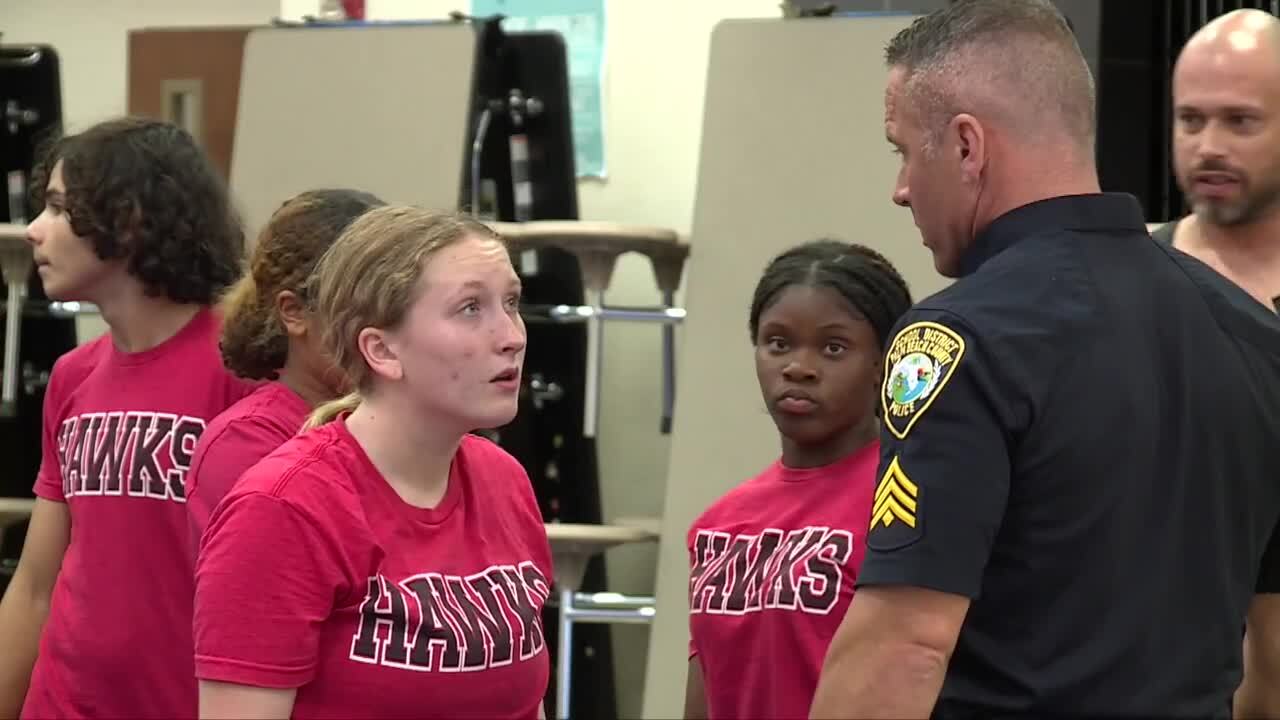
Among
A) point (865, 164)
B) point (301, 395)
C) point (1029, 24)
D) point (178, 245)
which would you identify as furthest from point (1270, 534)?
point (865, 164)

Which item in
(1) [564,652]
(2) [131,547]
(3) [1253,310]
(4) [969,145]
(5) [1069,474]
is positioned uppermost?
(4) [969,145]

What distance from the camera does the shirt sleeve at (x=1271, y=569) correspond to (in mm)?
1787

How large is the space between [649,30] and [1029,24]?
10.6 feet

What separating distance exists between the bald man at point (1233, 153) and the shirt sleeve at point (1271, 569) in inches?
36.2

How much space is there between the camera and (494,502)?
1951 millimetres

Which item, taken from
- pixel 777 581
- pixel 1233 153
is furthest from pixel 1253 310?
pixel 1233 153

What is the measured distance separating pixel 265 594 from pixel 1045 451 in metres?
0.76

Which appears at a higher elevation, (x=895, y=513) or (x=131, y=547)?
(x=895, y=513)

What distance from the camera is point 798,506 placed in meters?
2.24

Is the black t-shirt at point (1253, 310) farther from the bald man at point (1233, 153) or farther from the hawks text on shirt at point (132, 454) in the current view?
the hawks text on shirt at point (132, 454)

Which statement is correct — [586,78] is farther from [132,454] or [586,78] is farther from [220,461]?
[220,461]

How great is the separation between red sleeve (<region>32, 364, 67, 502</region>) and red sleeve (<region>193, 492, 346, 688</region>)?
0.94 meters

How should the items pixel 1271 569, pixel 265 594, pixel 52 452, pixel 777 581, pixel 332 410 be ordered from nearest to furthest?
pixel 265 594 → pixel 1271 569 → pixel 332 410 → pixel 777 581 → pixel 52 452

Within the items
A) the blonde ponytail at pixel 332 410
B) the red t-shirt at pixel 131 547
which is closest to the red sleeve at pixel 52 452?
the red t-shirt at pixel 131 547
